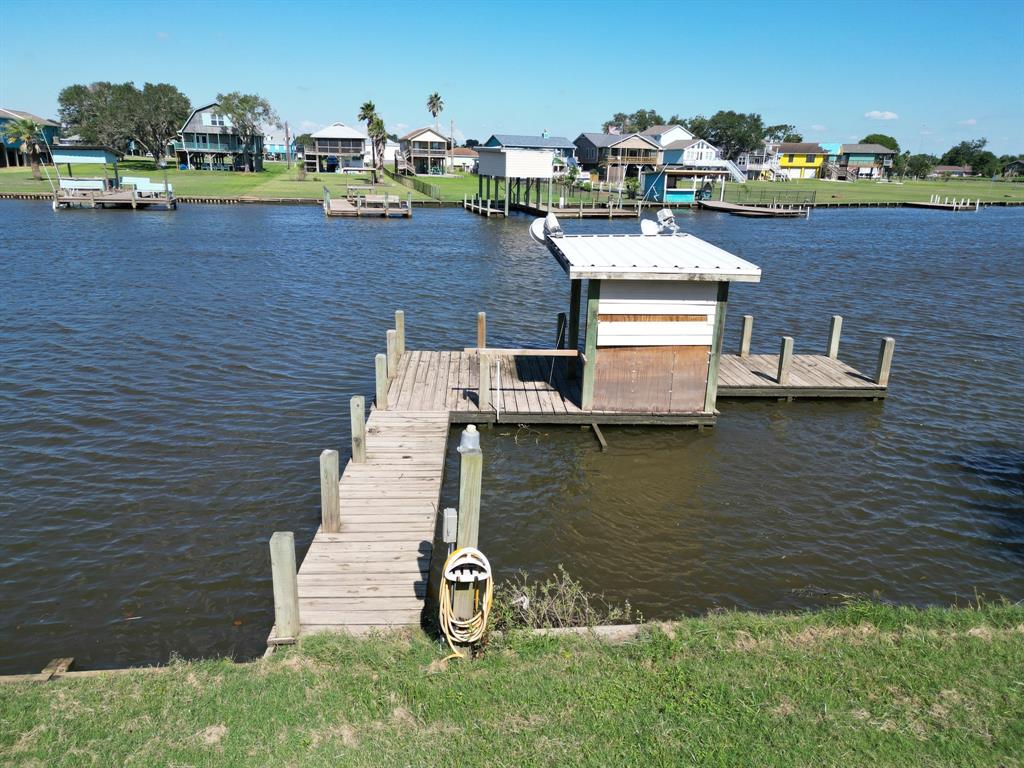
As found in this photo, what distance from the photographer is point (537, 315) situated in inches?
1071

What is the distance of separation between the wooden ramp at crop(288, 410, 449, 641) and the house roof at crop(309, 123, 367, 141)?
107 meters

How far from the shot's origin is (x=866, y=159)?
6348 inches

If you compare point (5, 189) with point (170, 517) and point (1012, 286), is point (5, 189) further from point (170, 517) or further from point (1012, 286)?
point (1012, 286)

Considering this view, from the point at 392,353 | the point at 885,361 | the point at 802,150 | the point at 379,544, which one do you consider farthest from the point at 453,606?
the point at 802,150

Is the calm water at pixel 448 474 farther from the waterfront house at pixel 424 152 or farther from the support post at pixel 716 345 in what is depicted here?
the waterfront house at pixel 424 152

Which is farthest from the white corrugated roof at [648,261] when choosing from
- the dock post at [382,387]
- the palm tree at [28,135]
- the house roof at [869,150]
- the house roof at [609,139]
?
the house roof at [869,150]

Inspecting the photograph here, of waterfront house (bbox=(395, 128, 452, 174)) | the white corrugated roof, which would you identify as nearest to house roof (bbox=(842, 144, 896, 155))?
waterfront house (bbox=(395, 128, 452, 174))

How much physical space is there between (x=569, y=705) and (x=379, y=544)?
4230 mm

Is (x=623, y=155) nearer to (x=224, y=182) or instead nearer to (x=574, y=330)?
(x=224, y=182)

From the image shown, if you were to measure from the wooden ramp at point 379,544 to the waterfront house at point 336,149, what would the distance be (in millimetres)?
104904

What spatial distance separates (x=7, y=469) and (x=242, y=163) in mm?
105366

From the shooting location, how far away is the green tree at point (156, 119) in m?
109

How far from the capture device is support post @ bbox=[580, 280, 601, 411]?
1402cm

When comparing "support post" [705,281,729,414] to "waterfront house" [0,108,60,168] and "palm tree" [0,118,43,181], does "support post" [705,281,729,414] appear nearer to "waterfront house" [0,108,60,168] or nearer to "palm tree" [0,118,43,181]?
"palm tree" [0,118,43,181]
